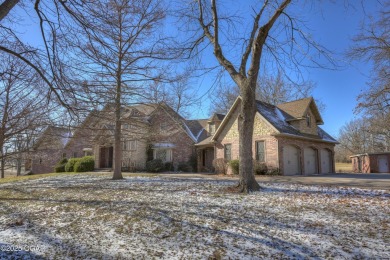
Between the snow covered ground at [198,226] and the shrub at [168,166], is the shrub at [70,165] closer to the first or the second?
the shrub at [168,166]

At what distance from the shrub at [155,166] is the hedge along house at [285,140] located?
13.0 ft

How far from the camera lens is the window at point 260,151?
19156 millimetres

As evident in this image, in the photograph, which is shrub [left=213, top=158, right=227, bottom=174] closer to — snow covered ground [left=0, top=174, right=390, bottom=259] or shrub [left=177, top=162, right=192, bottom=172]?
shrub [left=177, top=162, right=192, bottom=172]

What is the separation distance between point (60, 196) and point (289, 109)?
18.4 meters

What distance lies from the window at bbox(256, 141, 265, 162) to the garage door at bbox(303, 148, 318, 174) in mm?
3598

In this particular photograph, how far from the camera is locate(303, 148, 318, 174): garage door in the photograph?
67.6ft

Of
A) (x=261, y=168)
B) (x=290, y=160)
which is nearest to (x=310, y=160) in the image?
(x=290, y=160)

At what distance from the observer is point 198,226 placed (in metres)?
5.97

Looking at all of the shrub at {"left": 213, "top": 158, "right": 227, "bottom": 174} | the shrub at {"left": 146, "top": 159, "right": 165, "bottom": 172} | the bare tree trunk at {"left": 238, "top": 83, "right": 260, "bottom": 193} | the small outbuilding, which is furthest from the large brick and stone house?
the small outbuilding

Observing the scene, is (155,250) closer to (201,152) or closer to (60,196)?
(60,196)

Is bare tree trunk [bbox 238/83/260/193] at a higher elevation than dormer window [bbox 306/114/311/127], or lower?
lower

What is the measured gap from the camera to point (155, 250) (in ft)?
15.9

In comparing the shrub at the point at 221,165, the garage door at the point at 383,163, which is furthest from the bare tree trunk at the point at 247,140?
the garage door at the point at 383,163

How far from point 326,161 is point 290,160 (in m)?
6.11
